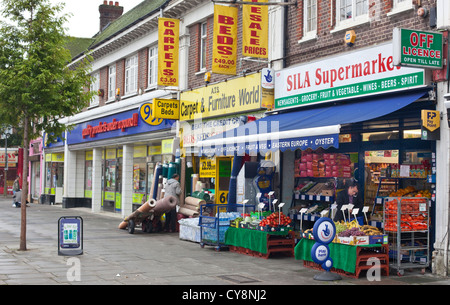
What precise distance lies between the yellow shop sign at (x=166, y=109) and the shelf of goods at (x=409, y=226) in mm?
11271

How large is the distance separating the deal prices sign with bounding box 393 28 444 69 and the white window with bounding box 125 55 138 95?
16888 millimetres

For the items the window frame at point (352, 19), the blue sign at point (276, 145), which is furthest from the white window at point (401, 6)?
the blue sign at point (276, 145)

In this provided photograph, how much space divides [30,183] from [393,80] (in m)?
36.4

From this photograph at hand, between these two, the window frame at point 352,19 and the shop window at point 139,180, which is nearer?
the window frame at point 352,19

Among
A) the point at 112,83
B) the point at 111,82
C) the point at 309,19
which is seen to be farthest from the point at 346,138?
the point at 111,82

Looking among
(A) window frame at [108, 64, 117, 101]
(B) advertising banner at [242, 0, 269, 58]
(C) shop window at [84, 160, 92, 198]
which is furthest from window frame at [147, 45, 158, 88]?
(C) shop window at [84, 160, 92, 198]

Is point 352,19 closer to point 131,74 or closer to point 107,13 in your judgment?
point 131,74

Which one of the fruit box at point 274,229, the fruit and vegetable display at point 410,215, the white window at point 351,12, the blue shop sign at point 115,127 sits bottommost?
the fruit box at point 274,229

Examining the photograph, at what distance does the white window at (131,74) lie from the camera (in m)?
25.9

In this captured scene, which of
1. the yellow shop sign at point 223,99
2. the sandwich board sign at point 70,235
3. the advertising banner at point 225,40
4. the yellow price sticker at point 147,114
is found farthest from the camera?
the yellow price sticker at point 147,114

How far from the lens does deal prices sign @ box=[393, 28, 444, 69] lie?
10.4m

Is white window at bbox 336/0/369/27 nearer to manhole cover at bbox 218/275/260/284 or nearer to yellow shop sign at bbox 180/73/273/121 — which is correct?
yellow shop sign at bbox 180/73/273/121

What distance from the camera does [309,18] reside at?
15211 millimetres

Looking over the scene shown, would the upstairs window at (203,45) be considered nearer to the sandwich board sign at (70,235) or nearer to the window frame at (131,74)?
the window frame at (131,74)
